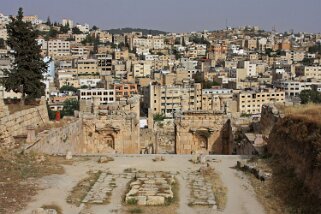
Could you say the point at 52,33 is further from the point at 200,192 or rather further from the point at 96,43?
the point at 200,192

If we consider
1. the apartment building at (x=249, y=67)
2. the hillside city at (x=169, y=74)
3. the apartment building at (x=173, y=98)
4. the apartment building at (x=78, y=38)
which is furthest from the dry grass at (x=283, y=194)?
the apartment building at (x=78, y=38)

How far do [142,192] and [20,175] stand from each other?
3740 millimetres

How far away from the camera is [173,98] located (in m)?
85.6

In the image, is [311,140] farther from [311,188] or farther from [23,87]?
[23,87]

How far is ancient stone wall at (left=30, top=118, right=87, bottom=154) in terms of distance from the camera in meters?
17.9

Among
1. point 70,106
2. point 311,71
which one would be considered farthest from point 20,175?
point 311,71

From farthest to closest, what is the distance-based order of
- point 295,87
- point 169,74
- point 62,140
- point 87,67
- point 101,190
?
point 87,67 < point 169,74 < point 295,87 < point 62,140 < point 101,190

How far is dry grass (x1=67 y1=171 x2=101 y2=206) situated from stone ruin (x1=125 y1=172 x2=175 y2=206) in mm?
1156

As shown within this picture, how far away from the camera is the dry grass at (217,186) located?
38.7 ft

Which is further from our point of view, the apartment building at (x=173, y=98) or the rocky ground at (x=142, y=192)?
the apartment building at (x=173, y=98)

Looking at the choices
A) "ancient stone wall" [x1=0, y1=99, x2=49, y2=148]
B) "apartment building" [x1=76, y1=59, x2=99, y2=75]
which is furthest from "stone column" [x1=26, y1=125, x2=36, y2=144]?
"apartment building" [x1=76, y1=59, x2=99, y2=75]

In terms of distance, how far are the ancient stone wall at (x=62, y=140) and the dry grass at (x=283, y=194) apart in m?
7.68

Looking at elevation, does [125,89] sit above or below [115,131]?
above

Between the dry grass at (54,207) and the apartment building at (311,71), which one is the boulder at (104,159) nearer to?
the dry grass at (54,207)
